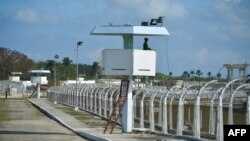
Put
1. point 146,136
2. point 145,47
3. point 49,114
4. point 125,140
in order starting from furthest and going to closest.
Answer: point 49,114 < point 145,47 < point 146,136 < point 125,140

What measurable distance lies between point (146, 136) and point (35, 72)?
8554 cm

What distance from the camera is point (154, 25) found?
21.9 m

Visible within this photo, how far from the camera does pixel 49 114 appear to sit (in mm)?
36750

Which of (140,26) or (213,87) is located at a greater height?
(140,26)

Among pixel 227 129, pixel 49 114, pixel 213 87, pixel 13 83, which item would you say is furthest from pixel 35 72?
pixel 227 129

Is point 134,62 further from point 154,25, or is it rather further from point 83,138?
point 83,138

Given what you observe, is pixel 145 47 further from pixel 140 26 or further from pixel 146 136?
pixel 146 136

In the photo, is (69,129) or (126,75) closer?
(126,75)

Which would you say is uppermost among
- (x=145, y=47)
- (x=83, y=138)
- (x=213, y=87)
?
(x=145, y=47)

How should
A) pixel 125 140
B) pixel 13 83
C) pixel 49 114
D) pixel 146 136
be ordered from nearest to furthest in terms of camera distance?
pixel 125 140, pixel 146 136, pixel 49 114, pixel 13 83

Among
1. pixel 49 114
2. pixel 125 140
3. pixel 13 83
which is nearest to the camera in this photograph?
pixel 125 140

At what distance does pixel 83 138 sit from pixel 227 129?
40.5ft

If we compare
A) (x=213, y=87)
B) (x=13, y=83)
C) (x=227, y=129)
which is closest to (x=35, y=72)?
(x=13, y=83)

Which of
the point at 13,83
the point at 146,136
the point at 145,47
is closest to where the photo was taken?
the point at 146,136
